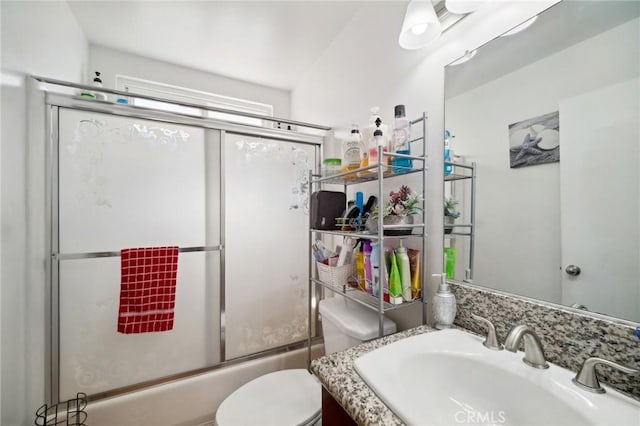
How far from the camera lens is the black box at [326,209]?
1.16 m

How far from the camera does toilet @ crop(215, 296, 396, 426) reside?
36.1 inches

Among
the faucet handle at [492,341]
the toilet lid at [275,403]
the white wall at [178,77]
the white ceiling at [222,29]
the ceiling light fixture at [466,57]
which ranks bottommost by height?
the toilet lid at [275,403]

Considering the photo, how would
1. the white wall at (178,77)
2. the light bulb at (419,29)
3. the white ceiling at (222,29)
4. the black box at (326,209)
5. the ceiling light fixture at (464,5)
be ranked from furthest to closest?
the white wall at (178,77) → the white ceiling at (222,29) → the black box at (326,209) → the light bulb at (419,29) → the ceiling light fixture at (464,5)

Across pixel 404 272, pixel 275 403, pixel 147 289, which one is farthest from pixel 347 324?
pixel 147 289

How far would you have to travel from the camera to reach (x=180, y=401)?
127 centimetres

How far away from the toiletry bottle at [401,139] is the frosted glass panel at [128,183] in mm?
1033

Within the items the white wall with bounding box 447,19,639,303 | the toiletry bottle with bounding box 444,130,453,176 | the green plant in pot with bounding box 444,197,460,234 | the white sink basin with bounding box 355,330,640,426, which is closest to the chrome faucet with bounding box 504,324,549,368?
the white sink basin with bounding box 355,330,640,426

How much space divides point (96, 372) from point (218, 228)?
86 centimetres

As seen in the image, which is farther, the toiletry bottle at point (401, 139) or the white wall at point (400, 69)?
the toiletry bottle at point (401, 139)

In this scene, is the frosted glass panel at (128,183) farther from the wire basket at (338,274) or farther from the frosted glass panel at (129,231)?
the wire basket at (338,274)

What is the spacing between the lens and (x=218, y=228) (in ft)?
4.55

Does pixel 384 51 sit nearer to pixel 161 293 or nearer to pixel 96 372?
pixel 161 293

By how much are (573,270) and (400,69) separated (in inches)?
36.9

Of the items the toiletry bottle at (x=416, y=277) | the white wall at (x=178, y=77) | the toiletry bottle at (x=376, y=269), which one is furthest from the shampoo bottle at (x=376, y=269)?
the white wall at (x=178, y=77)
